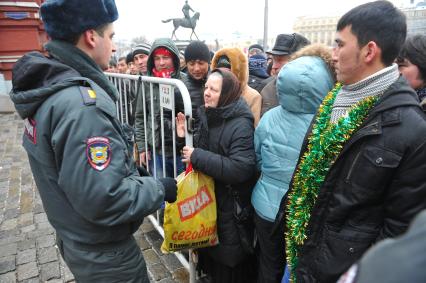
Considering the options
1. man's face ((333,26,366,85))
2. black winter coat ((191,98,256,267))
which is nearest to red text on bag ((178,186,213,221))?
black winter coat ((191,98,256,267))

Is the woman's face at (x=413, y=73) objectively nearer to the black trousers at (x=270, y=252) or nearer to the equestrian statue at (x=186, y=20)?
the black trousers at (x=270, y=252)

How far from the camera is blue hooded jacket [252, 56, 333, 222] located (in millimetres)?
1771

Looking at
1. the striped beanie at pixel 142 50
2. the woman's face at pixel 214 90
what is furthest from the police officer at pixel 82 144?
the striped beanie at pixel 142 50

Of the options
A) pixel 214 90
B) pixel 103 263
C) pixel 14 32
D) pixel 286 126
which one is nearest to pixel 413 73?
pixel 286 126

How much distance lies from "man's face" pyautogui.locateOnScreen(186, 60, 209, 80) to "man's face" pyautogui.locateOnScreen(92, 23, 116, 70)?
5.56 feet

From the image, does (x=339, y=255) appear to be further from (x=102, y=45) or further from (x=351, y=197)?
(x=102, y=45)

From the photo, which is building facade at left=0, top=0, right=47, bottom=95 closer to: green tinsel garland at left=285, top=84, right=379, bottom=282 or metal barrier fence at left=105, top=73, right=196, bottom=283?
metal barrier fence at left=105, top=73, right=196, bottom=283

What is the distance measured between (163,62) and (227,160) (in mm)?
1741

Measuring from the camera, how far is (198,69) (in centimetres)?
316

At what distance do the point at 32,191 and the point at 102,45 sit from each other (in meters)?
3.59

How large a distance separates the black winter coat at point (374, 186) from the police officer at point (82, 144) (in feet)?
2.55

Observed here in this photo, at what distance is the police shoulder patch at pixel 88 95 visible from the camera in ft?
4.03

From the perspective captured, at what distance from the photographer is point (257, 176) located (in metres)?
2.24

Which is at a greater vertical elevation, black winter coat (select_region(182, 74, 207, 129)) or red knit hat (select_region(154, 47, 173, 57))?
red knit hat (select_region(154, 47, 173, 57))
